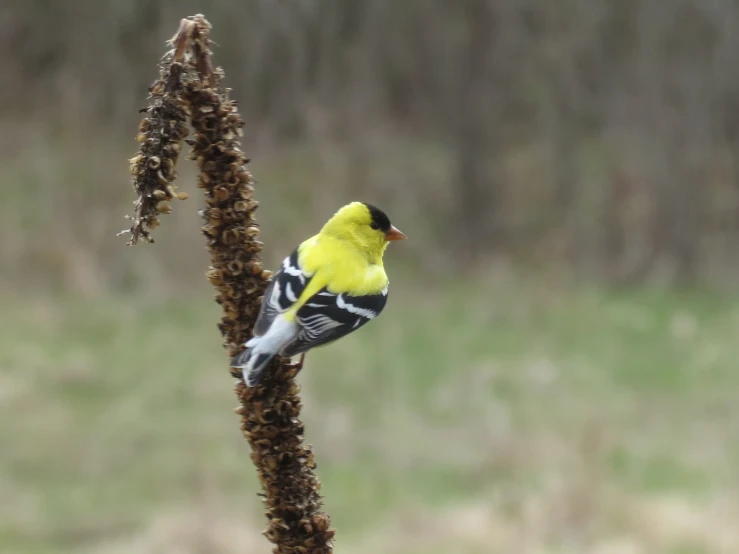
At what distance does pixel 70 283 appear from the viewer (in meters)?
8.95

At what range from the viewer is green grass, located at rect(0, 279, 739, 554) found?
5355 millimetres

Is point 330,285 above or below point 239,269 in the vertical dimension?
above

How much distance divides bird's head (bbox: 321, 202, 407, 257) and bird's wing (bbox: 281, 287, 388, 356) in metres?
0.19

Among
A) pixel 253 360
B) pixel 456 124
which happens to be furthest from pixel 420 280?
pixel 253 360

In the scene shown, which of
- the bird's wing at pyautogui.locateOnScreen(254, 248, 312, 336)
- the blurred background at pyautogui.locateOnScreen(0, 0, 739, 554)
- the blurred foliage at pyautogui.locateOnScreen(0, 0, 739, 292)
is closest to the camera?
the bird's wing at pyautogui.locateOnScreen(254, 248, 312, 336)

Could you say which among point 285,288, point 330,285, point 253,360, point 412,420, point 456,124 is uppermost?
point 456,124

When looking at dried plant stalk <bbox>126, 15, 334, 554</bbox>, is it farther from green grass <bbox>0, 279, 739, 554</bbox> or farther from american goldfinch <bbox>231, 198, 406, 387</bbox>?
green grass <bbox>0, 279, 739, 554</bbox>

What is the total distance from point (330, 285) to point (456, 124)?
8.40 m

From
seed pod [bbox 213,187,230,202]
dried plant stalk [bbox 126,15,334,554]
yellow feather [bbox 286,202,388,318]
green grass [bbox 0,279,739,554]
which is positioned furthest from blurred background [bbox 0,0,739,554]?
seed pod [bbox 213,187,230,202]

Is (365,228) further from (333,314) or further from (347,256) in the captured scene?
(333,314)

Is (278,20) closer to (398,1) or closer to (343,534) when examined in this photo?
(398,1)

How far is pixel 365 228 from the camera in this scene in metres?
2.06

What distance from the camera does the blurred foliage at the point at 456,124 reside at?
8.76 metres

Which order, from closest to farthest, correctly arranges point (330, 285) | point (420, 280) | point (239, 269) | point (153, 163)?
point (153, 163) < point (239, 269) < point (330, 285) < point (420, 280)
